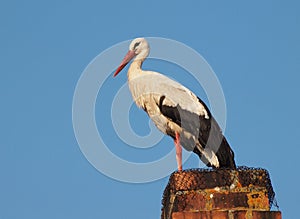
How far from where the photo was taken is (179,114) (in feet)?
32.2

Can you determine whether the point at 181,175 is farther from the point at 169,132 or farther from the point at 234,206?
the point at 169,132

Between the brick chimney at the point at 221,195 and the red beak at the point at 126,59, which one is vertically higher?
the red beak at the point at 126,59

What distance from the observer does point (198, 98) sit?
9.77m

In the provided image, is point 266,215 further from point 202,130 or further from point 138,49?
point 138,49

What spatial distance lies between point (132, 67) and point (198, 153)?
71.9 inches

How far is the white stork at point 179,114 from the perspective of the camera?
9383mm

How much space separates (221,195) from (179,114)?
4.14 meters

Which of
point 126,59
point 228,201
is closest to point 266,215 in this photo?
point 228,201

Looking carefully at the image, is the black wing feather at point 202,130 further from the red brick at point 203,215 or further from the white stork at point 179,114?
the red brick at point 203,215

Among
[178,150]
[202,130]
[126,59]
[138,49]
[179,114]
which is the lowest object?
[178,150]

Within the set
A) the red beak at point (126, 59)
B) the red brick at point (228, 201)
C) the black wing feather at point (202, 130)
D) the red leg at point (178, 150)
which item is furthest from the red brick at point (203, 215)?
the red beak at point (126, 59)

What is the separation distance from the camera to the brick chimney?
5.54 metres

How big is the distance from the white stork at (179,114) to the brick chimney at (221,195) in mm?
3048

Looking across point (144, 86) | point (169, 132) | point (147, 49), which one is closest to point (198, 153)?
point (169, 132)
